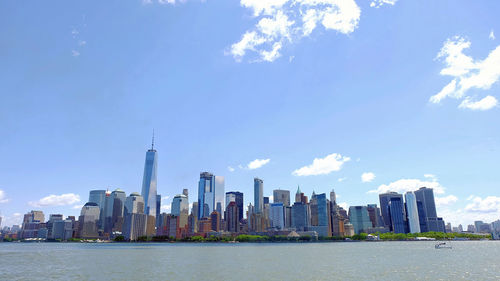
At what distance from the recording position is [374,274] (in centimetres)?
6806

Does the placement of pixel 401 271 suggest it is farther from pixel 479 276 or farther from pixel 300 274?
pixel 300 274

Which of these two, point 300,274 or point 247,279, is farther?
point 300,274

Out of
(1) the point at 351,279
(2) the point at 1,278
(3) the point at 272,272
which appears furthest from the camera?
(3) the point at 272,272

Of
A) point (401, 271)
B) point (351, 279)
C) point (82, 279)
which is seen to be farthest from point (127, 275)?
point (401, 271)

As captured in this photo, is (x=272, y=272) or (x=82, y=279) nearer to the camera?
(x=82, y=279)

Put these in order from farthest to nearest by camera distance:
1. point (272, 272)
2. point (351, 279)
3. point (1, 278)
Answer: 1. point (272, 272)
2. point (1, 278)
3. point (351, 279)

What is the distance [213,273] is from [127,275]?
17220 millimetres

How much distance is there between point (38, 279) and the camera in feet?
215

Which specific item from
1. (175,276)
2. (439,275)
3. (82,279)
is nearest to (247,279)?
(175,276)

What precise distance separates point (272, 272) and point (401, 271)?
26.3m

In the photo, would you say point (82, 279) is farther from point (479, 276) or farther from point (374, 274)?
point (479, 276)

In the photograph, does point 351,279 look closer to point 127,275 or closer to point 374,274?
point 374,274

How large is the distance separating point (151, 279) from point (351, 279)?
36406 mm

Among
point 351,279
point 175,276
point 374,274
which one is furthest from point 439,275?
point 175,276
